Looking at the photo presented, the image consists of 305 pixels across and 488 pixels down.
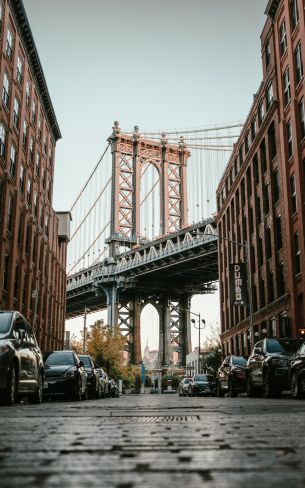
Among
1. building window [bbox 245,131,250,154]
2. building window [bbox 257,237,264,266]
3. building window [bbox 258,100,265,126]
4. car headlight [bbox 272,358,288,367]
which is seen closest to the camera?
car headlight [bbox 272,358,288,367]

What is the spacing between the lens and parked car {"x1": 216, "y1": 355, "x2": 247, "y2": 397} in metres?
24.1

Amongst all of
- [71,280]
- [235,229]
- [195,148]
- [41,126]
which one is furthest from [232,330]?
[195,148]

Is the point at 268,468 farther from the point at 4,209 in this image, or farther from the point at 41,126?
the point at 41,126

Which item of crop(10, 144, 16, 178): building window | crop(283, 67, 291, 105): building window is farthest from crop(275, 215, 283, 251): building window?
crop(10, 144, 16, 178): building window

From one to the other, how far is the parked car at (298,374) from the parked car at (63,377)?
5.96 m

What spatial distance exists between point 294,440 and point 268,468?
1.30 m

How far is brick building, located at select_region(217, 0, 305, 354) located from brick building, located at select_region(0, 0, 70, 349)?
1504 cm

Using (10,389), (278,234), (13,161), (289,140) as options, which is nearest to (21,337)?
(10,389)

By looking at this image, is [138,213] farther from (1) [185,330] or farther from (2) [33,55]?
(2) [33,55]

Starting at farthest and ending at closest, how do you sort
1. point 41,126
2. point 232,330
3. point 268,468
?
point 232,330
point 41,126
point 268,468

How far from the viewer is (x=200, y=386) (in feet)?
114

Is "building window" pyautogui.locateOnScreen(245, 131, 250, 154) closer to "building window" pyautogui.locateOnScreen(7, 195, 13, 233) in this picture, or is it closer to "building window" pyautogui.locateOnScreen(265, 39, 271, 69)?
"building window" pyautogui.locateOnScreen(265, 39, 271, 69)

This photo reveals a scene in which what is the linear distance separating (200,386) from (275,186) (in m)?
14.1

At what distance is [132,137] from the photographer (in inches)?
3770
